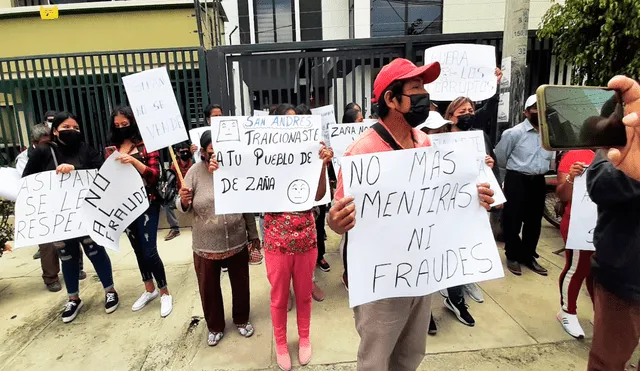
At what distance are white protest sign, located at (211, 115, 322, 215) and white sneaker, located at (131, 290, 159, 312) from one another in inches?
73.4

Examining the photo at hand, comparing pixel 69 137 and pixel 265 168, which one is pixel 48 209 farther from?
pixel 265 168

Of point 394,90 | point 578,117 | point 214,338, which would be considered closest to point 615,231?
point 578,117

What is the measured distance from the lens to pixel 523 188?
430 centimetres

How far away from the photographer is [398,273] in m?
1.77

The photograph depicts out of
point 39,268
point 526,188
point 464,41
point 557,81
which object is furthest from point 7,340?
point 557,81

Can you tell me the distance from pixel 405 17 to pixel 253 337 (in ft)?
41.5

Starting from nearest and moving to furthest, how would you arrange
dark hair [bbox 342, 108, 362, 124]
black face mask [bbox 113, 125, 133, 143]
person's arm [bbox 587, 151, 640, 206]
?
person's arm [bbox 587, 151, 640, 206]
black face mask [bbox 113, 125, 133, 143]
dark hair [bbox 342, 108, 362, 124]

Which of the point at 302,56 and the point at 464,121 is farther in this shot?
the point at 302,56

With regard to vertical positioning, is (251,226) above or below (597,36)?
below

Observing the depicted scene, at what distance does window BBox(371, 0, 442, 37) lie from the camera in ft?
42.2

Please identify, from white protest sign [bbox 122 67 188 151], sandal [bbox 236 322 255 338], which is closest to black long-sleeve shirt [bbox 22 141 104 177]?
A: white protest sign [bbox 122 67 188 151]

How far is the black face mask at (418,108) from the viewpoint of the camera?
1.79 meters

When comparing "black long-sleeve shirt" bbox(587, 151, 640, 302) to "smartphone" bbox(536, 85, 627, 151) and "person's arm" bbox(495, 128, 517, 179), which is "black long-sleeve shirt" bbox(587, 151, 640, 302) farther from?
"person's arm" bbox(495, 128, 517, 179)

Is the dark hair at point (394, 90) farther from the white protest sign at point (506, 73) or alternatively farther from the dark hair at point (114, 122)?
the white protest sign at point (506, 73)
